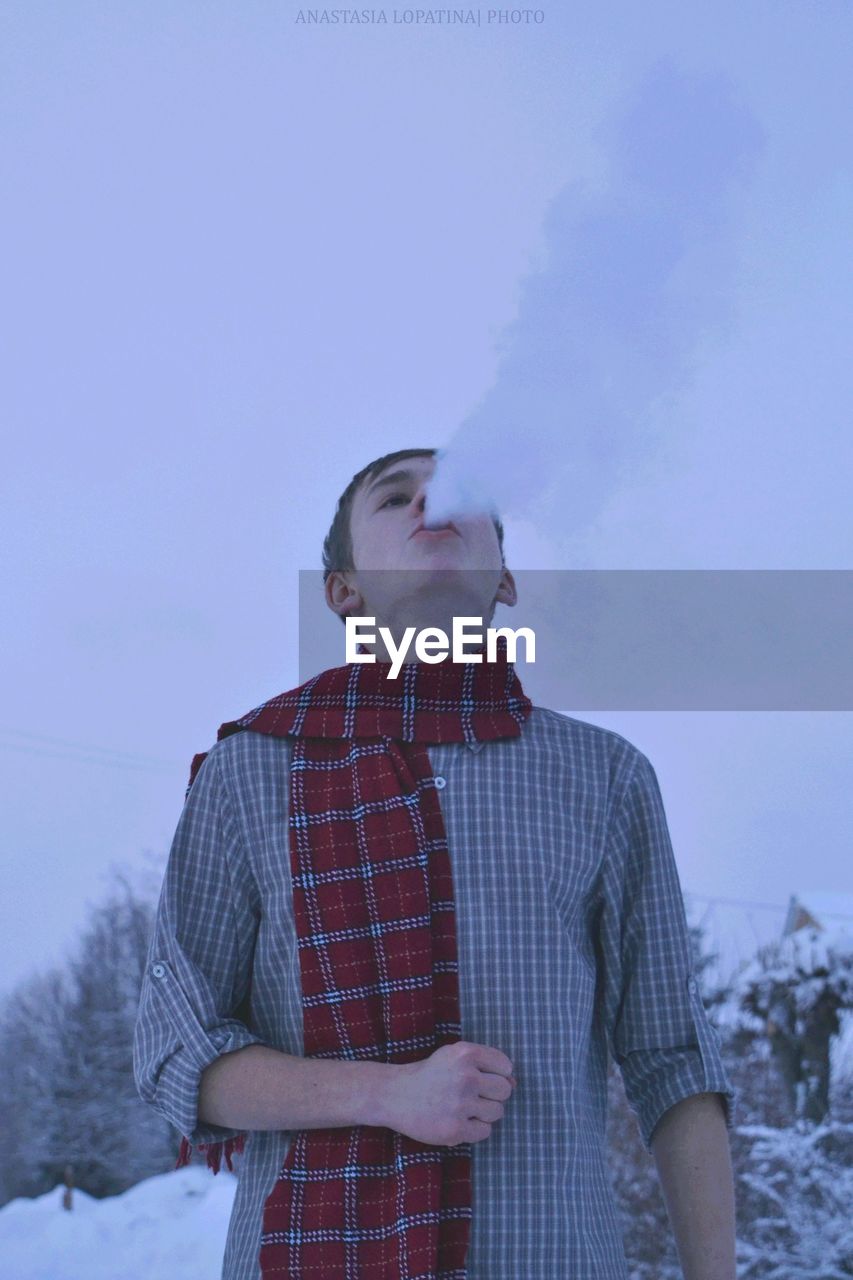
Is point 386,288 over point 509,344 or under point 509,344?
over

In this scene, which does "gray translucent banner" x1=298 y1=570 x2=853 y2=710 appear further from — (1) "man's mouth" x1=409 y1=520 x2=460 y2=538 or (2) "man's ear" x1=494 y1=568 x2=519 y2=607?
(1) "man's mouth" x1=409 y1=520 x2=460 y2=538

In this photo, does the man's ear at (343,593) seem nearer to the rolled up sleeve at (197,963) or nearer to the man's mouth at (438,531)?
the man's mouth at (438,531)

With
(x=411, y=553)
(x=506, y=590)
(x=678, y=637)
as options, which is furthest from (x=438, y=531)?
(x=678, y=637)

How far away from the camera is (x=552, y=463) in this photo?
154cm

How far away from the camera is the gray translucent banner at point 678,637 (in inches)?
88.4

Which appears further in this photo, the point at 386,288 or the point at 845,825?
the point at 386,288

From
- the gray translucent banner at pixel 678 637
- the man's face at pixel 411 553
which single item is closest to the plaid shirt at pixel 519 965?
the man's face at pixel 411 553

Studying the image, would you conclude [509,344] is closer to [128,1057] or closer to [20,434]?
[20,434]

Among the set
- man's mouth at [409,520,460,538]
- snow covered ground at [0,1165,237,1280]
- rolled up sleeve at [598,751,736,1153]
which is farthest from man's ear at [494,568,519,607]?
snow covered ground at [0,1165,237,1280]

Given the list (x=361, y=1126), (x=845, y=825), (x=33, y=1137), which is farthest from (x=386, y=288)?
(x=361, y=1126)

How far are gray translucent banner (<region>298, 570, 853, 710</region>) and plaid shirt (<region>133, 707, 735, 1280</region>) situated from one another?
1.08 metres

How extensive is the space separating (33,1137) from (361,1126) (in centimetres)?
133

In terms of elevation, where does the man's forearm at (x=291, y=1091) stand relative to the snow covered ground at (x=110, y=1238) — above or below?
above

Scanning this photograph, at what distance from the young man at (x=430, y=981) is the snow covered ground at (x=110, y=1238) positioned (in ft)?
3.83
